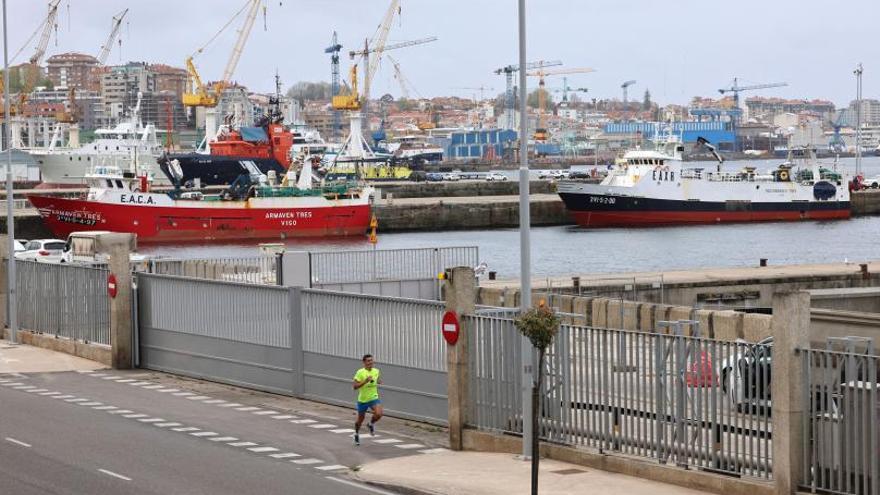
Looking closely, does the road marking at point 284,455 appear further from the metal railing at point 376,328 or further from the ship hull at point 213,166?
the ship hull at point 213,166

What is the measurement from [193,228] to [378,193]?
25.5 meters

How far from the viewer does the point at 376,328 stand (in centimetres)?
2302

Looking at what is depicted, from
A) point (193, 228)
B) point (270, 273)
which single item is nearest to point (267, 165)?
point (193, 228)

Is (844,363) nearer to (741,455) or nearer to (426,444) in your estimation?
(741,455)

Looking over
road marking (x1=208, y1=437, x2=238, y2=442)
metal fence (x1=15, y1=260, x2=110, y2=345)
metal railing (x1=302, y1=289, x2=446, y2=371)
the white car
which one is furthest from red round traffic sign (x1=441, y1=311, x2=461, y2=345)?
the white car

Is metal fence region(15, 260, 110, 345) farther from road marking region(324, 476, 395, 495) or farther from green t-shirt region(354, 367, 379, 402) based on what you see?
road marking region(324, 476, 395, 495)

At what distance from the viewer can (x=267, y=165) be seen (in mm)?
130000

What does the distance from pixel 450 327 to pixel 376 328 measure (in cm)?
265

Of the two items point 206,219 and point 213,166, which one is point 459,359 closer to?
point 206,219

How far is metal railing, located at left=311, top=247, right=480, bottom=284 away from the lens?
3772 cm

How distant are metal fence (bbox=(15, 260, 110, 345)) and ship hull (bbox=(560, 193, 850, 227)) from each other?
77.0 m

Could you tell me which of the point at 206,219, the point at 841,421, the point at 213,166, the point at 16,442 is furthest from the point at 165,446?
the point at 213,166

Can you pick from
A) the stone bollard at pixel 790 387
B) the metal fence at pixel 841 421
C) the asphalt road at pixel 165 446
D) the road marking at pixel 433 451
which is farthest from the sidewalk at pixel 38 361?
the metal fence at pixel 841 421

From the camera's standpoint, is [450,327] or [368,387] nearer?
[450,327]
